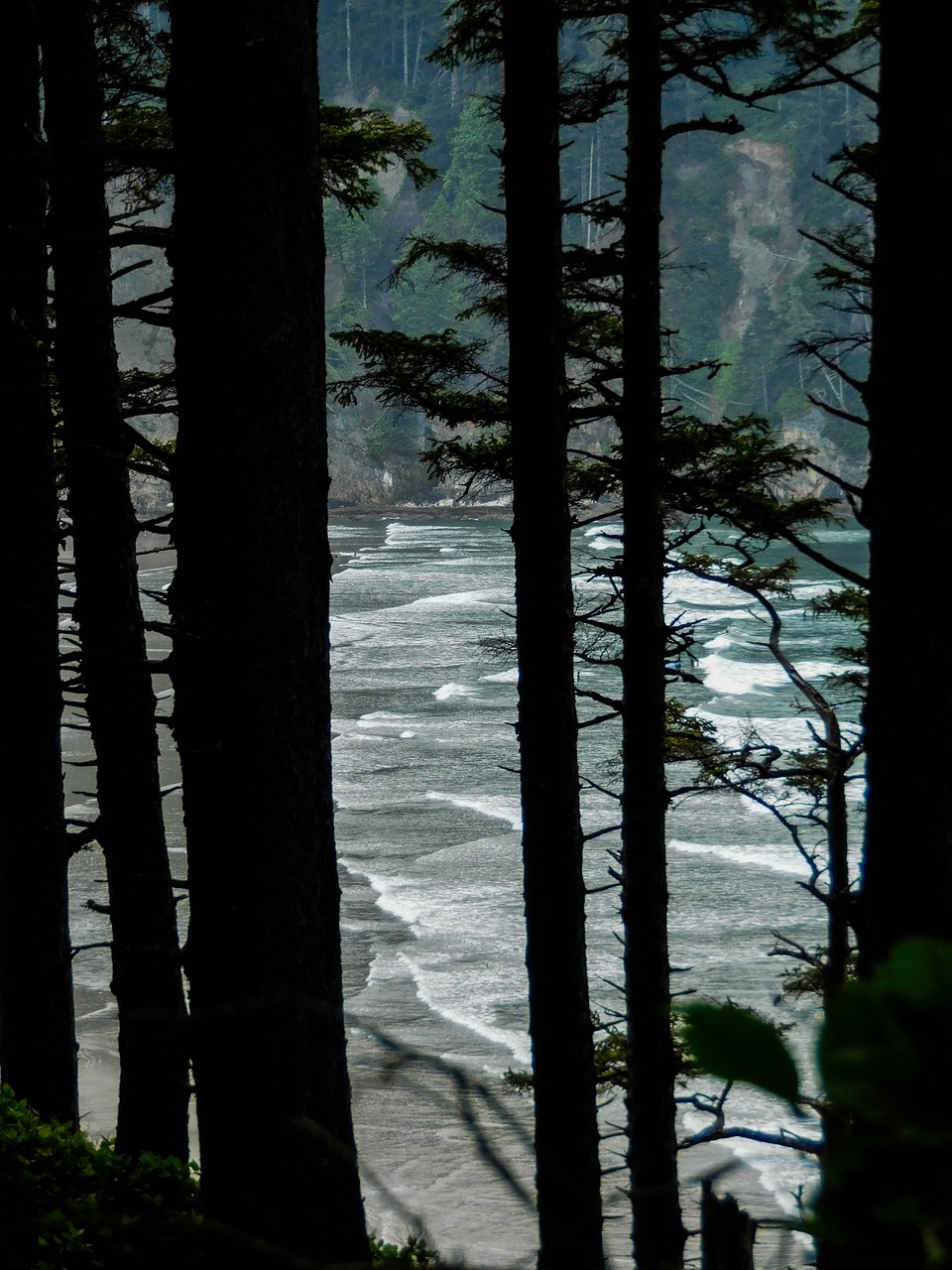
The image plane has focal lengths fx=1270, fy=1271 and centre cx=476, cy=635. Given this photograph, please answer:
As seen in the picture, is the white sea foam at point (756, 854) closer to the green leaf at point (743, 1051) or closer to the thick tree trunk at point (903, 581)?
the thick tree trunk at point (903, 581)

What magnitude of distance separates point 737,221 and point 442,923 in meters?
94.9

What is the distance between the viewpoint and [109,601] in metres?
5.97

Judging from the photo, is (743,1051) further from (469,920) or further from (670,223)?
(670,223)

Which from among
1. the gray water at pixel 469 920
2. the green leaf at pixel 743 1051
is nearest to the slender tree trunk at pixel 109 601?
the gray water at pixel 469 920

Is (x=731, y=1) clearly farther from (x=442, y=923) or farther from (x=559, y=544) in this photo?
(x=442, y=923)

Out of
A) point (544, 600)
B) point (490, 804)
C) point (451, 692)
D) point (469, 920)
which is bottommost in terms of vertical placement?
point (469, 920)

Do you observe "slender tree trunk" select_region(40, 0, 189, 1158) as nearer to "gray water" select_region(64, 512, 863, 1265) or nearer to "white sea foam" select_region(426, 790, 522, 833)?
"gray water" select_region(64, 512, 863, 1265)

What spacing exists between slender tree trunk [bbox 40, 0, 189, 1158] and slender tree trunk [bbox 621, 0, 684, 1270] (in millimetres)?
2475

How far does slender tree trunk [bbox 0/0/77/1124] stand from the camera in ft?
19.2

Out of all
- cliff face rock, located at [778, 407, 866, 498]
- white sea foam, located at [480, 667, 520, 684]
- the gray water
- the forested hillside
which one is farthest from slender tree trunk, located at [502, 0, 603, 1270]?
cliff face rock, located at [778, 407, 866, 498]

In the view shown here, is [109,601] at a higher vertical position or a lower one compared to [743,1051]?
lower

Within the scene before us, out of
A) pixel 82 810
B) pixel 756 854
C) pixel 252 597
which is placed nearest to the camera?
pixel 252 597

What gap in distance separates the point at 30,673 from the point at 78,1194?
236 cm

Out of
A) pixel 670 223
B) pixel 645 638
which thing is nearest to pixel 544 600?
pixel 645 638
